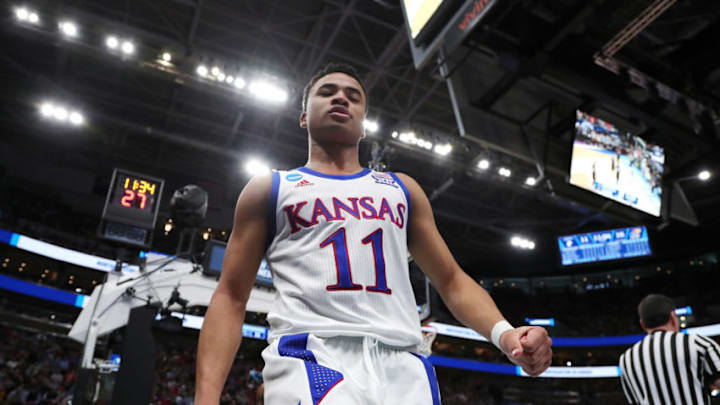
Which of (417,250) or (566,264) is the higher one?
(566,264)

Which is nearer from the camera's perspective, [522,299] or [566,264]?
[566,264]

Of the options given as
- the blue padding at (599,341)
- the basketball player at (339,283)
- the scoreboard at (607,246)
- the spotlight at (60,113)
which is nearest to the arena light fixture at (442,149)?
the spotlight at (60,113)

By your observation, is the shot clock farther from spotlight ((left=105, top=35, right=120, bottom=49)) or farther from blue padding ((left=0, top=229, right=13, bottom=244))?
blue padding ((left=0, top=229, right=13, bottom=244))

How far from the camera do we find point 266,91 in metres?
11.2

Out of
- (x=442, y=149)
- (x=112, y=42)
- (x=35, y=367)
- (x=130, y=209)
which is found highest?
(x=112, y=42)

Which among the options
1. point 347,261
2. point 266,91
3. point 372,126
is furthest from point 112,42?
point 347,261

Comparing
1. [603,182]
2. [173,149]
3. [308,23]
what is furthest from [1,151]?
[603,182]

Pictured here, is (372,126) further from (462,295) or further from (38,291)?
(38,291)

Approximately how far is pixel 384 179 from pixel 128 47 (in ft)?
33.8

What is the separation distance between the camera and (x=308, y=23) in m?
11.3

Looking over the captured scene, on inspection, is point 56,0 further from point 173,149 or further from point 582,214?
point 582,214

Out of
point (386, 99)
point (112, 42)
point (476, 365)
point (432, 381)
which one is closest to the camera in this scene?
point (432, 381)

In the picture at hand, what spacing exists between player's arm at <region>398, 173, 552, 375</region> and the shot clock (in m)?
4.61

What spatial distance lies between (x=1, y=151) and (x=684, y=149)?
798 inches
